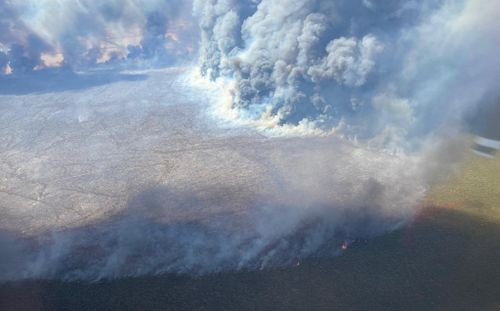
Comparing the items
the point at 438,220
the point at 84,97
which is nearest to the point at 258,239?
the point at 438,220

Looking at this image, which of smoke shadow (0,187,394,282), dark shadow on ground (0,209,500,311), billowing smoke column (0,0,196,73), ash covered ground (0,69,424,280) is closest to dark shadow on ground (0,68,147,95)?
billowing smoke column (0,0,196,73)

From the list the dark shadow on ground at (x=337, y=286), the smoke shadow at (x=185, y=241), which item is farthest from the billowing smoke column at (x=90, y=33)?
the dark shadow on ground at (x=337, y=286)

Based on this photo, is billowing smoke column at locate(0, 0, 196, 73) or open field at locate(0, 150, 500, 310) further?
billowing smoke column at locate(0, 0, 196, 73)

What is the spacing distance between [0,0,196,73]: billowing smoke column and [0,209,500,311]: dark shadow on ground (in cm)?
5516

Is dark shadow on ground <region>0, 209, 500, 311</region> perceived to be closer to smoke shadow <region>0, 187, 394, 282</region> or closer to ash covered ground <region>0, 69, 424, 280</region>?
smoke shadow <region>0, 187, 394, 282</region>

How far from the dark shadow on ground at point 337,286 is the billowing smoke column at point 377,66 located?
14856mm

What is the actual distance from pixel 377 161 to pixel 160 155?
19205mm

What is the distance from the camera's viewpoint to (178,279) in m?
20.9

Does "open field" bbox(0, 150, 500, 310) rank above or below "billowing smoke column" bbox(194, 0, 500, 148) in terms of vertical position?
below

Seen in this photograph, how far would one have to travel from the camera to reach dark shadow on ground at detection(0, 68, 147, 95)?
5962 cm

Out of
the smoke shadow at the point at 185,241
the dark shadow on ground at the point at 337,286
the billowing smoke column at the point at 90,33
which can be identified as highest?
the billowing smoke column at the point at 90,33

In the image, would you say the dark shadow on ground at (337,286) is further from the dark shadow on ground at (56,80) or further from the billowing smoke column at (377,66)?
the dark shadow on ground at (56,80)

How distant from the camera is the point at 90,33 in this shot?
251 ft

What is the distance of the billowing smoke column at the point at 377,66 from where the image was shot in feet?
119
